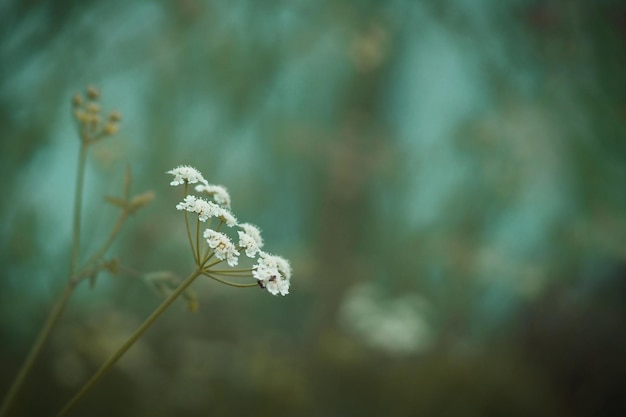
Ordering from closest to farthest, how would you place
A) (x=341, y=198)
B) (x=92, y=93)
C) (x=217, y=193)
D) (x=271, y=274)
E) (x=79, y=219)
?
(x=271, y=274), (x=217, y=193), (x=79, y=219), (x=92, y=93), (x=341, y=198)

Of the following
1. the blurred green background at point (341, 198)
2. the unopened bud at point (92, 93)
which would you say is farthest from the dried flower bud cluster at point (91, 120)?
the blurred green background at point (341, 198)

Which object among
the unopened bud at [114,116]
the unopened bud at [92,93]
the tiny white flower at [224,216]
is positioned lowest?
the tiny white flower at [224,216]

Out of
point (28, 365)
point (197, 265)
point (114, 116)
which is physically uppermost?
point (114, 116)

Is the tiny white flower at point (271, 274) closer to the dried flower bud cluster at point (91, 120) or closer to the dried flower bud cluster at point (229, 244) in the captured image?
the dried flower bud cluster at point (229, 244)

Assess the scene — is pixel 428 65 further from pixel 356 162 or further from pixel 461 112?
pixel 356 162

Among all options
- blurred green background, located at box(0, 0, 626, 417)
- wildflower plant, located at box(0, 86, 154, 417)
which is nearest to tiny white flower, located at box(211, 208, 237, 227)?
wildflower plant, located at box(0, 86, 154, 417)

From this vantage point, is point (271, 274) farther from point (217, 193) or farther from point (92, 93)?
point (92, 93)

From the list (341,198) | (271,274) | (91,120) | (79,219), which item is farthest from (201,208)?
(341,198)
